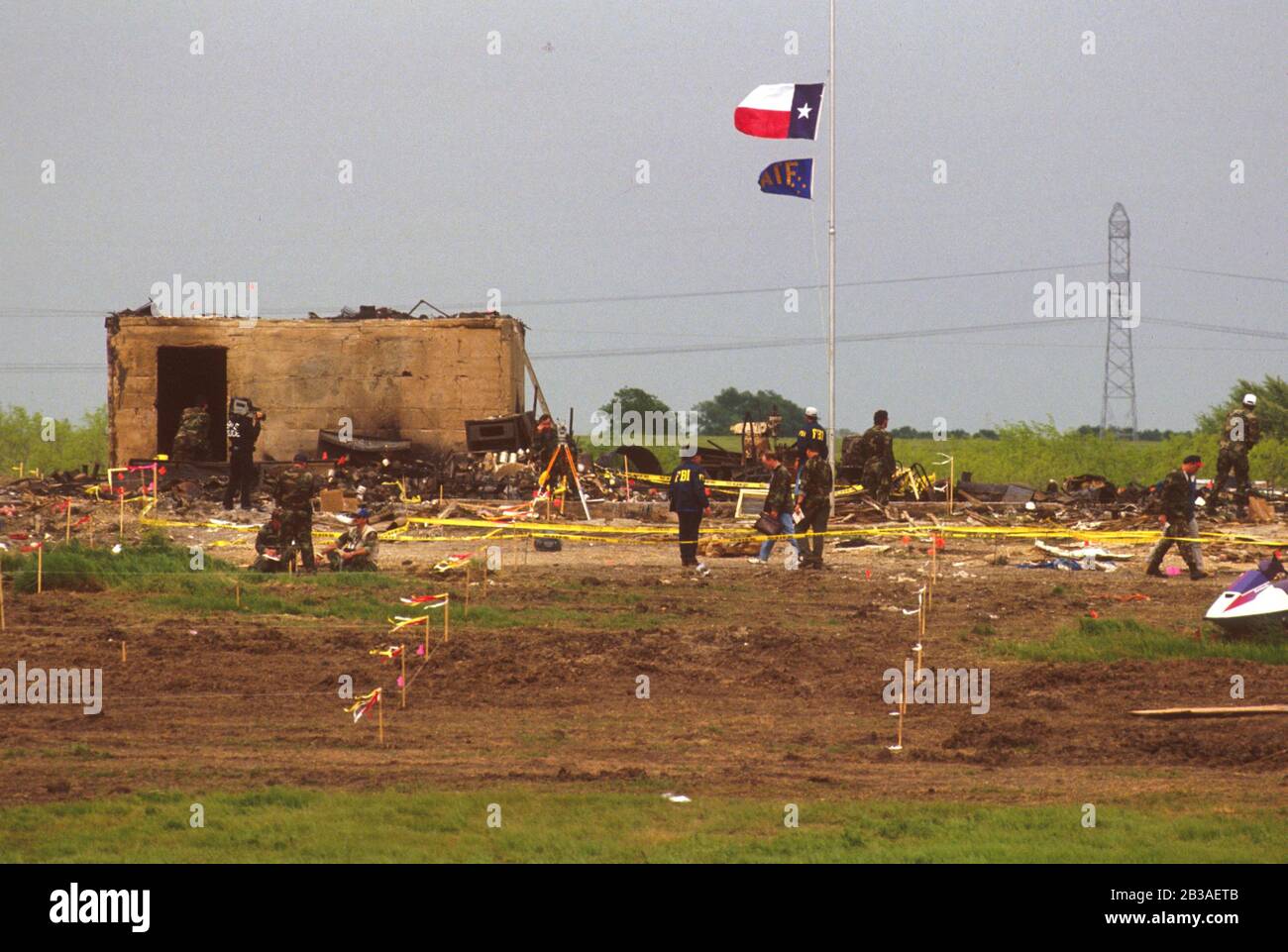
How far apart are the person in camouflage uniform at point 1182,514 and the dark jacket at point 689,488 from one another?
6026 millimetres

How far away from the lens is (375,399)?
3712cm

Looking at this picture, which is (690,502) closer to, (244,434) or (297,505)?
(297,505)

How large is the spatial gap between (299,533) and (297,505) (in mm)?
535

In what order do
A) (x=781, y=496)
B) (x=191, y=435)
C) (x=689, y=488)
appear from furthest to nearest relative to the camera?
1. (x=191, y=435)
2. (x=781, y=496)
3. (x=689, y=488)

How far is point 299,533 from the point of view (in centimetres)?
2111

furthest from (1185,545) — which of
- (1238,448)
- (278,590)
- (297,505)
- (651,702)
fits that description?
(278,590)

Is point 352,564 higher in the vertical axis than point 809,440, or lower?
lower

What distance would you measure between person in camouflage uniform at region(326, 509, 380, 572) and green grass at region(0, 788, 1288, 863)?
11333 mm

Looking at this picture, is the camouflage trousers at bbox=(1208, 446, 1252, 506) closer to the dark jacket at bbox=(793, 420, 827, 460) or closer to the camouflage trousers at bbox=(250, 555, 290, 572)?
the dark jacket at bbox=(793, 420, 827, 460)

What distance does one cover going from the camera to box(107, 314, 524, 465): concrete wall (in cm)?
3691

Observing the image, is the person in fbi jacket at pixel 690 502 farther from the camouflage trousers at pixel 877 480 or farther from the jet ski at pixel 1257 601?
the jet ski at pixel 1257 601

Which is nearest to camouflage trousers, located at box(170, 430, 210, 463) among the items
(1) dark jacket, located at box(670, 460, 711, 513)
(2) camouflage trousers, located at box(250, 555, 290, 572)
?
(2) camouflage trousers, located at box(250, 555, 290, 572)
